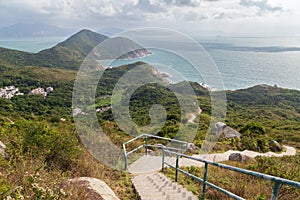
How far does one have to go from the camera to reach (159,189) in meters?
4.04

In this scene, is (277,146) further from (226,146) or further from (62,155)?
(62,155)

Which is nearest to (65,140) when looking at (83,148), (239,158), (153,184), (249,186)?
(83,148)

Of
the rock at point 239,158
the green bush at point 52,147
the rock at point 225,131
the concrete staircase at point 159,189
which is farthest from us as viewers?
the rock at point 225,131

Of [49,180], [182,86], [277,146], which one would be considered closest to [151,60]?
[182,86]

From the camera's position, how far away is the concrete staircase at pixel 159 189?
3557mm

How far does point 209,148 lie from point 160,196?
24.1ft

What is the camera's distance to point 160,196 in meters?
3.68

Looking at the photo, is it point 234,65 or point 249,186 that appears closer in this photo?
point 249,186

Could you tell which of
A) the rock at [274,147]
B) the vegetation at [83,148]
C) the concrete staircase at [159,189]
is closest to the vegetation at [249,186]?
the vegetation at [83,148]

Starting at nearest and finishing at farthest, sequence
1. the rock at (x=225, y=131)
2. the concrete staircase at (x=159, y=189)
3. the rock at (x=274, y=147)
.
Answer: the concrete staircase at (x=159, y=189) < the rock at (x=274, y=147) < the rock at (x=225, y=131)

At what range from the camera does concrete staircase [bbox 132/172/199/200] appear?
356cm

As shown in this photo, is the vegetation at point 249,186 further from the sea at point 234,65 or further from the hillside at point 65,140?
the sea at point 234,65

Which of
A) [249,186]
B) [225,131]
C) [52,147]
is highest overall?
[52,147]

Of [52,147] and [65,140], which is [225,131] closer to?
[65,140]
